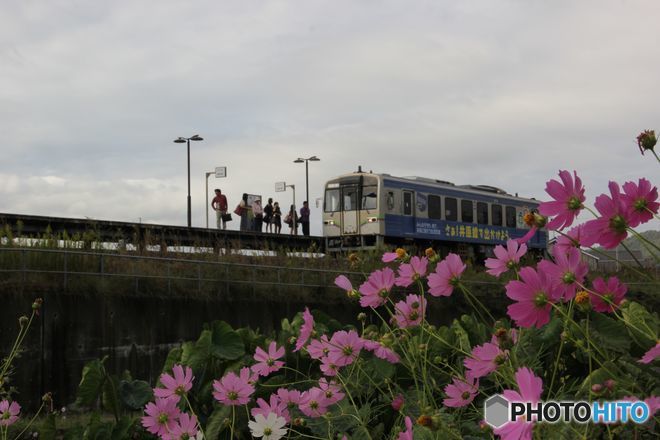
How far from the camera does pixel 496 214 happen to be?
36.2 m

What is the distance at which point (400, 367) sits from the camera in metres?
2.88

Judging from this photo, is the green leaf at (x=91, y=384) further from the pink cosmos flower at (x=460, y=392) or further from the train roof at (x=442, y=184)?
the train roof at (x=442, y=184)

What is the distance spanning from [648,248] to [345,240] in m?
30.2

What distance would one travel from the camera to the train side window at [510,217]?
3678 centimetres

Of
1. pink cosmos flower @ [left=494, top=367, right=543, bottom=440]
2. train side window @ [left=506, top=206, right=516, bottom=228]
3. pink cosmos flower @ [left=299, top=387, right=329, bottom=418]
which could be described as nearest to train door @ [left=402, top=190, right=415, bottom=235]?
train side window @ [left=506, top=206, right=516, bottom=228]

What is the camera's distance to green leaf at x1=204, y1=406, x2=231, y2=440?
2.74 meters

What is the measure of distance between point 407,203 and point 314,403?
29.5 metres

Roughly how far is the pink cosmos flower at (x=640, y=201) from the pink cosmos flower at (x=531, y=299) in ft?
0.58

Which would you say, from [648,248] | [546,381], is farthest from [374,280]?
[648,248]

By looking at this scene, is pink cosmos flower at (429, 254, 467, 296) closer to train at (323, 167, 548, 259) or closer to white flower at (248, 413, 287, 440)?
white flower at (248, 413, 287, 440)

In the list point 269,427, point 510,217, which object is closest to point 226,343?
point 269,427

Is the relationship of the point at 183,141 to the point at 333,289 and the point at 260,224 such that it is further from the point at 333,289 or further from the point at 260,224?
the point at 333,289

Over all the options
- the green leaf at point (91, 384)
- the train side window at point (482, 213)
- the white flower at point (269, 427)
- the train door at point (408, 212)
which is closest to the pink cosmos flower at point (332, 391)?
the white flower at point (269, 427)

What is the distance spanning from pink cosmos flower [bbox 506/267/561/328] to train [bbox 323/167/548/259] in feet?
91.3
